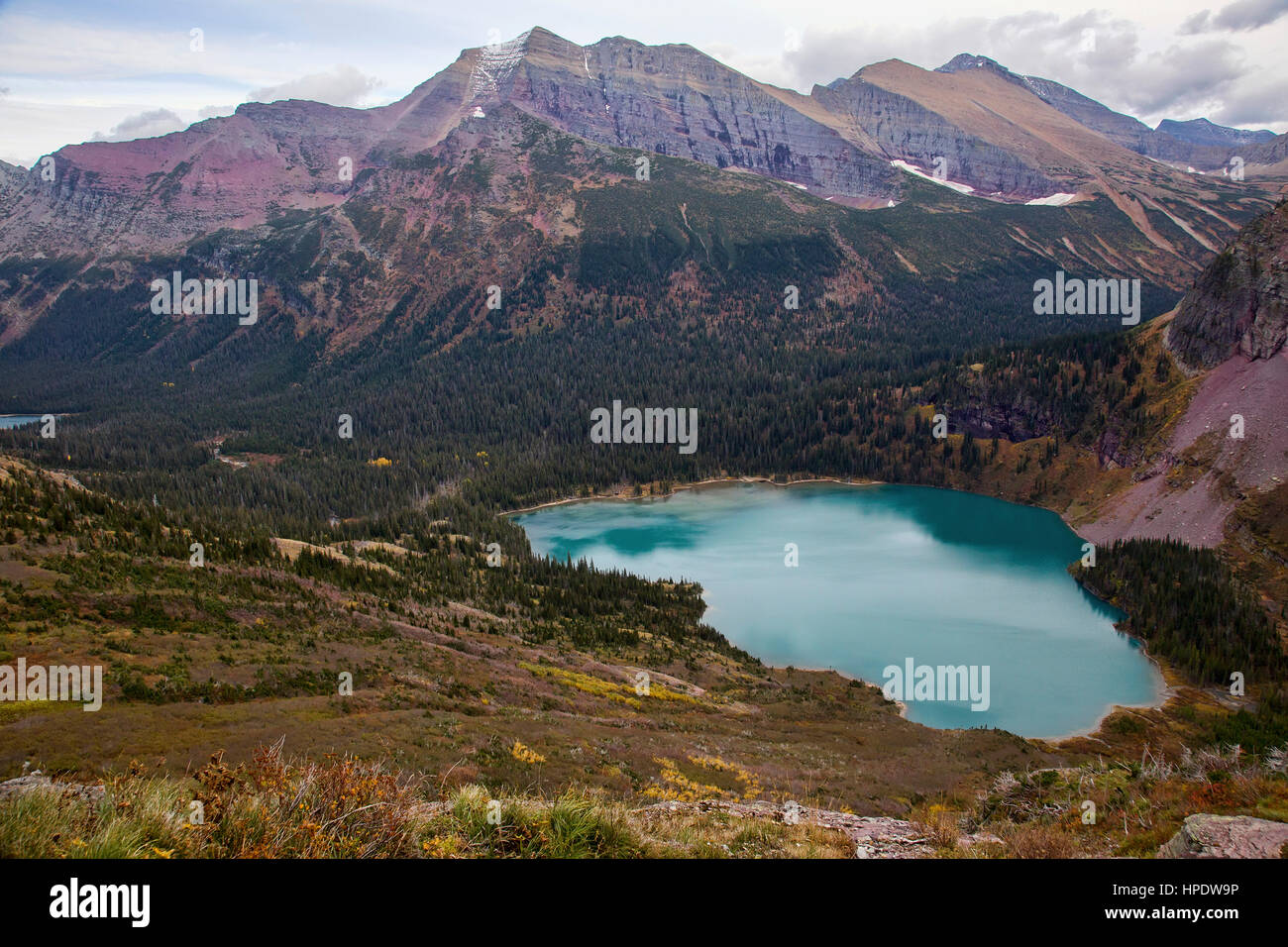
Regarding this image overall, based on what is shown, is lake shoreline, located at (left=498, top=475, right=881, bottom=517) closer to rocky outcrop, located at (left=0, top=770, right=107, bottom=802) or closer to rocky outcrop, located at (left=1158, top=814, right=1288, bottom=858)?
rocky outcrop, located at (left=0, top=770, right=107, bottom=802)

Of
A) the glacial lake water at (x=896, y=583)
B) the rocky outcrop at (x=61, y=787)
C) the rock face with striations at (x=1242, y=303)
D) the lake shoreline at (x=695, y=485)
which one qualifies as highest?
the rock face with striations at (x=1242, y=303)

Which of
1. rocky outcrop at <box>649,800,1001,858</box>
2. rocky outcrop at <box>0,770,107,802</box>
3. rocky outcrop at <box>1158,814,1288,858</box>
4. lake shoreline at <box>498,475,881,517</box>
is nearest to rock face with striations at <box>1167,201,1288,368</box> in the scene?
lake shoreline at <box>498,475,881,517</box>

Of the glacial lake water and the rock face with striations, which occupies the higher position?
the rock face with striations

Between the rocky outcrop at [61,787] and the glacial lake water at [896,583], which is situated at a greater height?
the rocky outcrop at [61,787]

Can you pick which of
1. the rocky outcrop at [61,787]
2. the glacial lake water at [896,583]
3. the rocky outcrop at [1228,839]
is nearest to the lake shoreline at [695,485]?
the glacial lake water at [896,583]

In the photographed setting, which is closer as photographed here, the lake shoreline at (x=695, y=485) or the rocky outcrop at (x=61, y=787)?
the rocky outcrop at (x=61, y=787)

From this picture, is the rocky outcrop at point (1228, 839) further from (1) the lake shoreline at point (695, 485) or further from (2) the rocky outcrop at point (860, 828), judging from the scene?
(1) the lake shoreline at point (695, 485)

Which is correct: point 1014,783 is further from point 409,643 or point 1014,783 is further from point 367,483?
point 367,483
